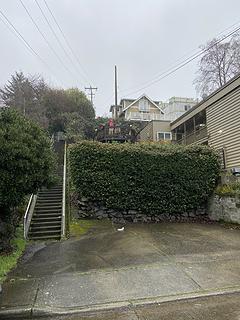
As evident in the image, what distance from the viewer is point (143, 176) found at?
12695mm

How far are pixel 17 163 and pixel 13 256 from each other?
7.90 feet

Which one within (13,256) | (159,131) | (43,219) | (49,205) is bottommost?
(13,256)

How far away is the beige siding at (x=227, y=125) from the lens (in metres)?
14.8

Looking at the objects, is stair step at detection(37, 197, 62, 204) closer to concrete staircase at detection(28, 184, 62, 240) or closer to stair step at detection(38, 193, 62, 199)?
concrete staircase at detection(28, 184, 62, 240)

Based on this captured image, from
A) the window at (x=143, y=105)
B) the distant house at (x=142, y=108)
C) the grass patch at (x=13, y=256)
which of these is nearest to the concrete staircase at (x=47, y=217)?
the grass patch at (x=13, y=256)

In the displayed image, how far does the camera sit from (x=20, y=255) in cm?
793

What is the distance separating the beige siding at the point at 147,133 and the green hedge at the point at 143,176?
13658 millimetres

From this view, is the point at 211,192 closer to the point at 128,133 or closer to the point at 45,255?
the point at 45,255

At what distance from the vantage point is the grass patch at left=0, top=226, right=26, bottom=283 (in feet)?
21.2

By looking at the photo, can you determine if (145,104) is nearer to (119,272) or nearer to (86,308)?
(119,272)

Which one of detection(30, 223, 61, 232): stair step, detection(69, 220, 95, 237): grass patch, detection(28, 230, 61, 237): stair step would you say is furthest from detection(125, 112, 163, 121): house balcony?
detection(28, 230, 61, 237): stair step

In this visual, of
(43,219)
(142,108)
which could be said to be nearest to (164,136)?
(43,219)

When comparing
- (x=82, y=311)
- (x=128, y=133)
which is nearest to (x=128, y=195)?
(x=82, y=311)

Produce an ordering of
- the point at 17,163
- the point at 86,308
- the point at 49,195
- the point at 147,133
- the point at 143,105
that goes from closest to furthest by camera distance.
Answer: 1. the point at 86,308
2. the point at 17,163
3. the point at 49,195
4. the point at 147,133
5. the point at 143,105
